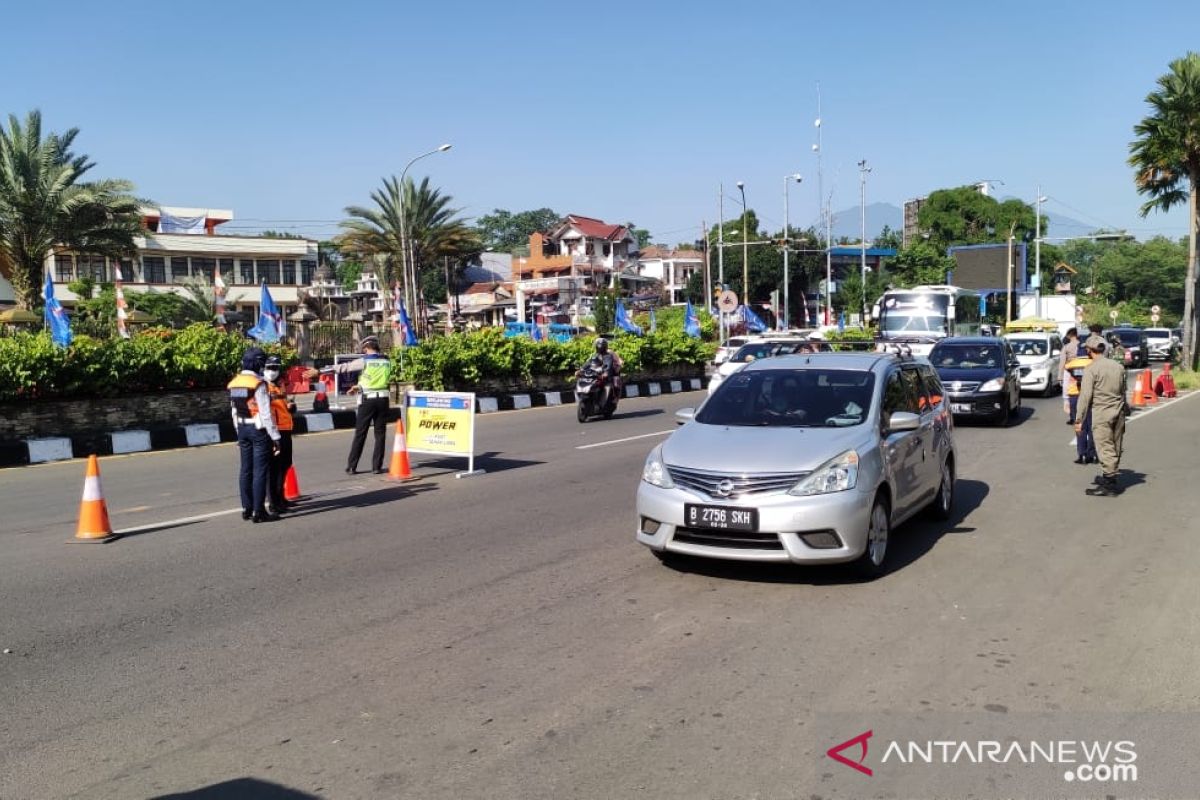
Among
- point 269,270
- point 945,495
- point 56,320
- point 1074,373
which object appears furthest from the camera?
point 269,270

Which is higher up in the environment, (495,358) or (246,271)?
(246,271)

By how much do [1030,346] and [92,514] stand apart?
74.7 feet

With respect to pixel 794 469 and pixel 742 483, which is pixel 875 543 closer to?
pixel 794 469

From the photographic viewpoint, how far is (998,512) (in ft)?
32.6

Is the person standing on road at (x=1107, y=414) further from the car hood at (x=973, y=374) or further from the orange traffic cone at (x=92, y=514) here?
the orange traffic cone at (x=92, y=514)

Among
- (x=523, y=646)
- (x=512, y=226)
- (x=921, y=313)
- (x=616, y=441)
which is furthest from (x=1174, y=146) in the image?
(x=512, y=226)

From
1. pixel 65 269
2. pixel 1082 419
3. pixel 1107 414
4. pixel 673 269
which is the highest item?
pixel 673 269

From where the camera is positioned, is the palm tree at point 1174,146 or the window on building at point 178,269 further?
the window on building at point 178,269

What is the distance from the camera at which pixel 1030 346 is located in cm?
2530

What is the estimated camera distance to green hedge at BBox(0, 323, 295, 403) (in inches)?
574

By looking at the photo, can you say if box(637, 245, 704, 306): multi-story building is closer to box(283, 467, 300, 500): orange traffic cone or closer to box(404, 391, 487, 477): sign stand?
box(404, 391, 487, 477): sign stand

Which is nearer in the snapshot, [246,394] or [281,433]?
[246,394]

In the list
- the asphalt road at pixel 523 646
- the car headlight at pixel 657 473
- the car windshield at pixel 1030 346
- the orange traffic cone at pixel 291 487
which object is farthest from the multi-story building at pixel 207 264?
the car headlight at pixel 657 473

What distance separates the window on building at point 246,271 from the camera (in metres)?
66.2
